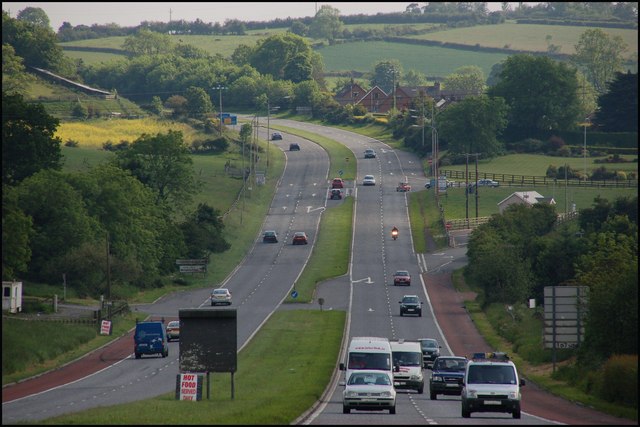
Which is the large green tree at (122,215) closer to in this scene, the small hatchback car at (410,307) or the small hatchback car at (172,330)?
the small hatchback car at (172,330)

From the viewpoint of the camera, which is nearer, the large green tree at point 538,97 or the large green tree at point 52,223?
the large green tree at point 52,223

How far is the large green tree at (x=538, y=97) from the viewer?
18738cm

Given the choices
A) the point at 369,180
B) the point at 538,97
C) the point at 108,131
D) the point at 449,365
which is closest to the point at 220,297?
the point at 449,365

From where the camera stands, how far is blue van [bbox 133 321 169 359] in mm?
67500

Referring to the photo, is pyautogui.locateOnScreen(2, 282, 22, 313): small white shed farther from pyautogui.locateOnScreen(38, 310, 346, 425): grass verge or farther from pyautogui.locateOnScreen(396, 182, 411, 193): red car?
pyautogui.locateOnScreen(396, 182, 411, 193): red car

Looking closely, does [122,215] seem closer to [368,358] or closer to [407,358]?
[407,358]

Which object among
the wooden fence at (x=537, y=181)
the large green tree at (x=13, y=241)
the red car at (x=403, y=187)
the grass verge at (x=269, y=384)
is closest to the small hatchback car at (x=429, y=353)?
the grass verge at (x=269, y=384)

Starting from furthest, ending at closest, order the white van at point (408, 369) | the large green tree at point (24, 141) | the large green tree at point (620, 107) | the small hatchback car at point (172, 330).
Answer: the large green tree at point (620, 107), the large green tree at point (24, 141), the small hatchback car at point (172, 330), the white van at point (408, 369)

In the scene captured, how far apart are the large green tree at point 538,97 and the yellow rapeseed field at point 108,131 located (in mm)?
51830

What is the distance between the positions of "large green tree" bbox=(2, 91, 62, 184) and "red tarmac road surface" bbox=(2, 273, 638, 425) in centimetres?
3924

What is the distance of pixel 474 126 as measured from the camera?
172 metres

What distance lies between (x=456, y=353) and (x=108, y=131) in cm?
12348

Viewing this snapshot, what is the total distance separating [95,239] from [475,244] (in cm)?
3255

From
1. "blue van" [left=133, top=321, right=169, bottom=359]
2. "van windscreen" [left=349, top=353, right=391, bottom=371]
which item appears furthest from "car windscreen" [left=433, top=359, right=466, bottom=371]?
"blue van" [left=133, top=321, right=169, bottom=359]
